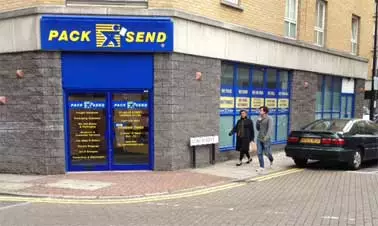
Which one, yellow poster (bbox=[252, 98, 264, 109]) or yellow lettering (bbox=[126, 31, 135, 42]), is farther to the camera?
yellow poster (bbox=[252, 98, 264, 109])

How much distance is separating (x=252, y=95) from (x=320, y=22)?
6.87 meters

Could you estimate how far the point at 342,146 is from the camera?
489 inches

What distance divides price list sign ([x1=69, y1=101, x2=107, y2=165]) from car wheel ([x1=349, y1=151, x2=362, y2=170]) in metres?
6.78

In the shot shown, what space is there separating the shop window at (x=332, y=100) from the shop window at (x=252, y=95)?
10.4 feet

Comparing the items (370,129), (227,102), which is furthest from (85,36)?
(370,129)

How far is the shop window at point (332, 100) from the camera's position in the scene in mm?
20469

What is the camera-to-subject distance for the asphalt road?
7.05 meters

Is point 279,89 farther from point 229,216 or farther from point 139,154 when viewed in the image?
point 229,216

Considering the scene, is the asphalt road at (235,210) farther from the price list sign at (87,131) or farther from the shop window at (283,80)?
the shop window at (283,80)

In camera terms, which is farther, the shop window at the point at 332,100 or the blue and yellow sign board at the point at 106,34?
the shop window at the point at 332,100

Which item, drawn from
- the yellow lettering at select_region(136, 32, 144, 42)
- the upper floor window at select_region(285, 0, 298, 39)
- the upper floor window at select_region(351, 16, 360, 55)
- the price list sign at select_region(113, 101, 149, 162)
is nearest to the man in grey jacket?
the price list sign at select_region(113, 101, 149, 162)

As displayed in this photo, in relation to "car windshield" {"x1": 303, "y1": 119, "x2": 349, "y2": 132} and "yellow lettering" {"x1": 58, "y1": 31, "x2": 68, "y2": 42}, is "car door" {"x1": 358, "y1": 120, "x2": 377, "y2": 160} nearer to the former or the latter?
"car windshield" {"x1": 303, "y1": 119, "x2": 349, "y2": 132}

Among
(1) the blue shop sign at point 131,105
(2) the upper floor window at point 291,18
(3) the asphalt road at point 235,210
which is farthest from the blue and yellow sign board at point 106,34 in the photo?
(2) the upper floor window at point 291,18

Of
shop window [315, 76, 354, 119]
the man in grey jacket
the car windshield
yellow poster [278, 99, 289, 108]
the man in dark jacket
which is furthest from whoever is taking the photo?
shop window [315, 76, 354, 119]
